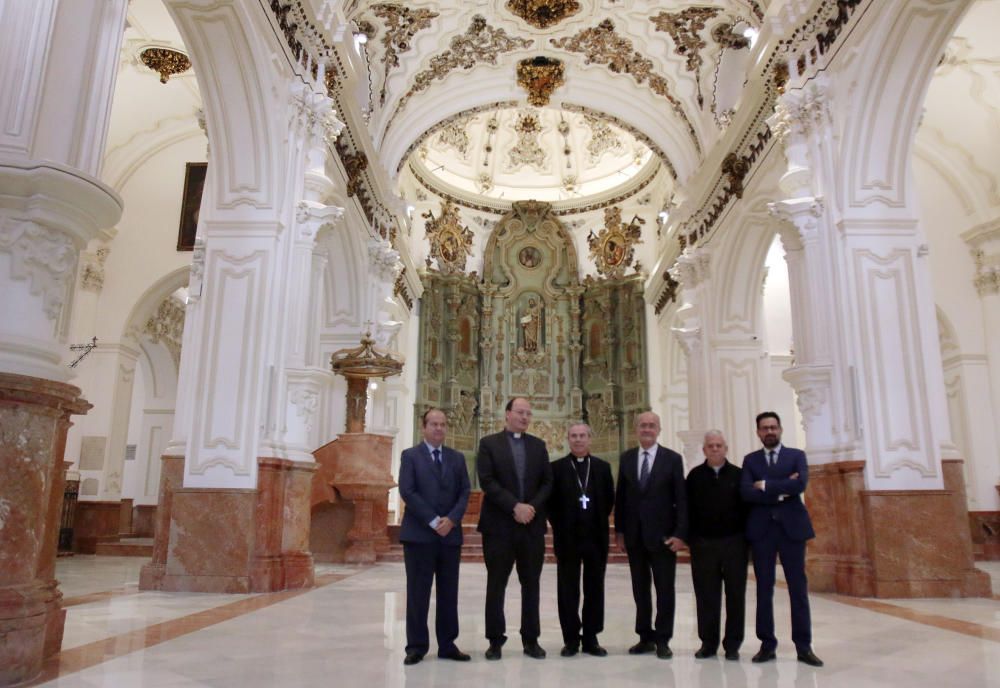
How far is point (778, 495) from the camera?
4043 mm

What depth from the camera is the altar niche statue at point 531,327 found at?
2166 cm

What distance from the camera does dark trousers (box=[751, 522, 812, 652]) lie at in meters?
3.98

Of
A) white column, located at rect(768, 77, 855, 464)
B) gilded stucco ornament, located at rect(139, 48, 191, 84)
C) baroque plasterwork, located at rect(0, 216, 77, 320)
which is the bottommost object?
baroque plasterwork, located at rect(0, 216, 77, 320)

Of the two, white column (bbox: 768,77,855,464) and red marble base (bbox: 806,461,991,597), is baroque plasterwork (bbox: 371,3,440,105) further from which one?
red marble base (bbox: 806,461,991,597)

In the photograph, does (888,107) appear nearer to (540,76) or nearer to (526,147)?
(540,76)

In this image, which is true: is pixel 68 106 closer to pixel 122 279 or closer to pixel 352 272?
pixel 352 272

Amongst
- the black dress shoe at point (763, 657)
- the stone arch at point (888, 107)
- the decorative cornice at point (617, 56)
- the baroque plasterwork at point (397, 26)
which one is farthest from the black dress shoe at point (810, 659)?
the decorative cornice at point (617, 56)

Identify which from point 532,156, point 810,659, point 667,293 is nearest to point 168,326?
point 532,156

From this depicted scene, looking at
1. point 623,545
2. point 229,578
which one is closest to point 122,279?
point 229,578

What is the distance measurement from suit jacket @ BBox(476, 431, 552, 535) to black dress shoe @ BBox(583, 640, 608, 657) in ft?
1.99

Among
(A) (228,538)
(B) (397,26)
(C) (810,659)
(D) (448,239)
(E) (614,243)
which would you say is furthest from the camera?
(E) (614,243)

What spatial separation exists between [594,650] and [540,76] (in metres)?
12.3

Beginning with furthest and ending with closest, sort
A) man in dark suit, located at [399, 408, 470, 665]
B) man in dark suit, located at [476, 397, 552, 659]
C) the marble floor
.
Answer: man in dark suit, located at [476, 397, 552, 659] → man in dark suit, located at [399, 408, 470, 665] → the marble floor

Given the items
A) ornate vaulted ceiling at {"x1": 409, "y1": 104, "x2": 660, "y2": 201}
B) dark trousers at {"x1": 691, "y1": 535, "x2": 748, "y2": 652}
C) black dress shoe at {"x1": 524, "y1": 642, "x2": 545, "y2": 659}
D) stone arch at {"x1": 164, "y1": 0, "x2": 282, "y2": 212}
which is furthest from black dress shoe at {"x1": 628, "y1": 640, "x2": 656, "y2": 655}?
ornate vaulted ceiling at {"x1": 409, "y1": 104, "x2": 660, "y2": 201}
